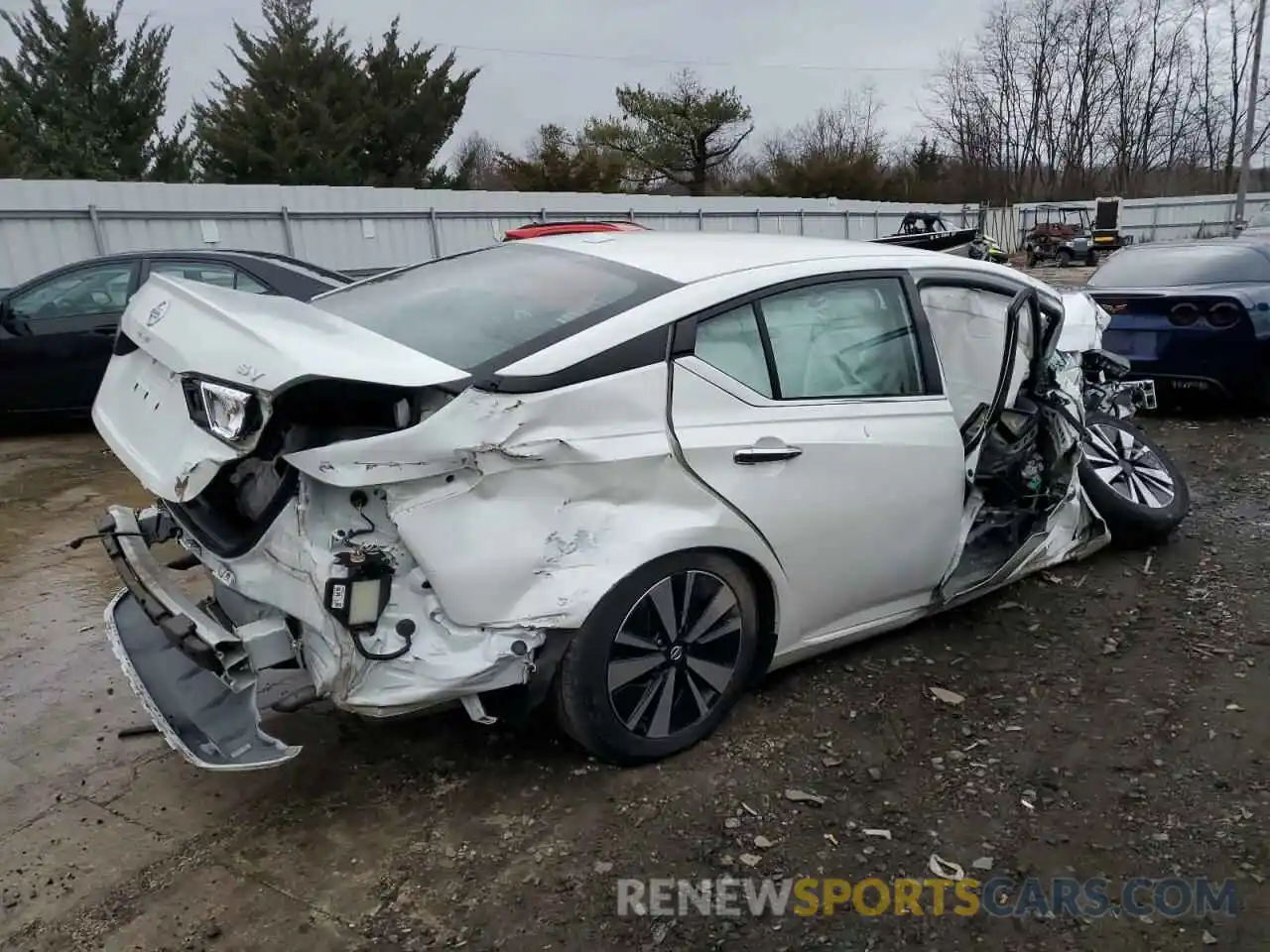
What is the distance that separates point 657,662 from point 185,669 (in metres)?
1.36

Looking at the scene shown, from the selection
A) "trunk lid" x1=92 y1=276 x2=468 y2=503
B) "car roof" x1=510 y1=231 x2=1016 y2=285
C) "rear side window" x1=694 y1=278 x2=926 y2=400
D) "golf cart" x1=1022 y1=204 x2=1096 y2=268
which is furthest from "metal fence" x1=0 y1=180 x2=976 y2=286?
"golf cart" x1=1022 y1=204 x2=1096 y2=268

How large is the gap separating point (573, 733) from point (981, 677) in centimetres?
167

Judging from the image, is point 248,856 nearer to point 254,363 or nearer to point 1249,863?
point 254,363

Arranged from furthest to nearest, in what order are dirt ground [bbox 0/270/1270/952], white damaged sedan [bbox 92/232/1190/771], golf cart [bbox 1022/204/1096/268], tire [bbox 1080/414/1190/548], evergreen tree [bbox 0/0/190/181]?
golf cart [bbox 1022/204/1096/268] → evergreen tree [bbox 0/0/190/181] → tire [bbox 1080/414/1190/548] → white damaged sedan [bbox 92/232/1190/771] → dirt ground [bbox 0/270/1270/952]

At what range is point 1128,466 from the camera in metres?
4.93

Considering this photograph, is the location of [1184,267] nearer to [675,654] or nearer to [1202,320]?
[1202,320]

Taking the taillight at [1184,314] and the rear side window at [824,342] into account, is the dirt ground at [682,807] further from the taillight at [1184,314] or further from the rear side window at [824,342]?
the taillight at [1184,314]

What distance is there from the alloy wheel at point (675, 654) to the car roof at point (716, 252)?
0.97 meters

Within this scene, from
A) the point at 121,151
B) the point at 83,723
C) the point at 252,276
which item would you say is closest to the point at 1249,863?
the point at 83,723

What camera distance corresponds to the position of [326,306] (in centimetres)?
341

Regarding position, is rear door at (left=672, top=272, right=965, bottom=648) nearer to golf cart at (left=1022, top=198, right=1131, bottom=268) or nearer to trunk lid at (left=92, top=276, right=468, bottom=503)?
trunk lid at (left=92, top=276, right=468, bottom=503)

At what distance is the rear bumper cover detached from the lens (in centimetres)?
247

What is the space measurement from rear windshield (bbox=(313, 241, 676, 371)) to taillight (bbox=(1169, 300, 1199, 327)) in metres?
5.66

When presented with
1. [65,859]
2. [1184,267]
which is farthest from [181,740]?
[1184,267]
